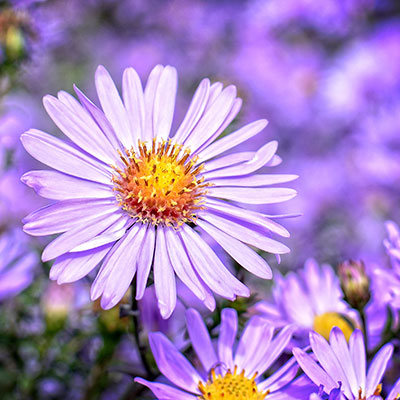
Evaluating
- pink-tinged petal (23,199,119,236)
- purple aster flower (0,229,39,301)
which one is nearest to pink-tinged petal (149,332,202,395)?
pink-tinged petal (23,199,119,236)

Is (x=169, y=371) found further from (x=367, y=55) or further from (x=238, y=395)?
(x=367, y=55)

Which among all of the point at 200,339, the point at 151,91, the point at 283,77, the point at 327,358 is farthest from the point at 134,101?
the point at 283,77

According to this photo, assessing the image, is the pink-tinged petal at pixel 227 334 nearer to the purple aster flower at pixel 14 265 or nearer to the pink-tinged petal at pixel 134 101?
the pink-tinged petal at pixel 134 101

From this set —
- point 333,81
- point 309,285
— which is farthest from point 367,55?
point 309,285

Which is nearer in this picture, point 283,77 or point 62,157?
point 62,157

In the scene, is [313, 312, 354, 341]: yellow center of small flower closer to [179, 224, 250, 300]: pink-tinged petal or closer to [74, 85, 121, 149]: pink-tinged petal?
[179, 224, 250, 300]: pink-tinged petal

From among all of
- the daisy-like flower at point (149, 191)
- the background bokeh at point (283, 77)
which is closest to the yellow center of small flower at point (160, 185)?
the daisy-like flower at point (149, 191)

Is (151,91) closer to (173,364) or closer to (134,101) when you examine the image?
(134,101)
